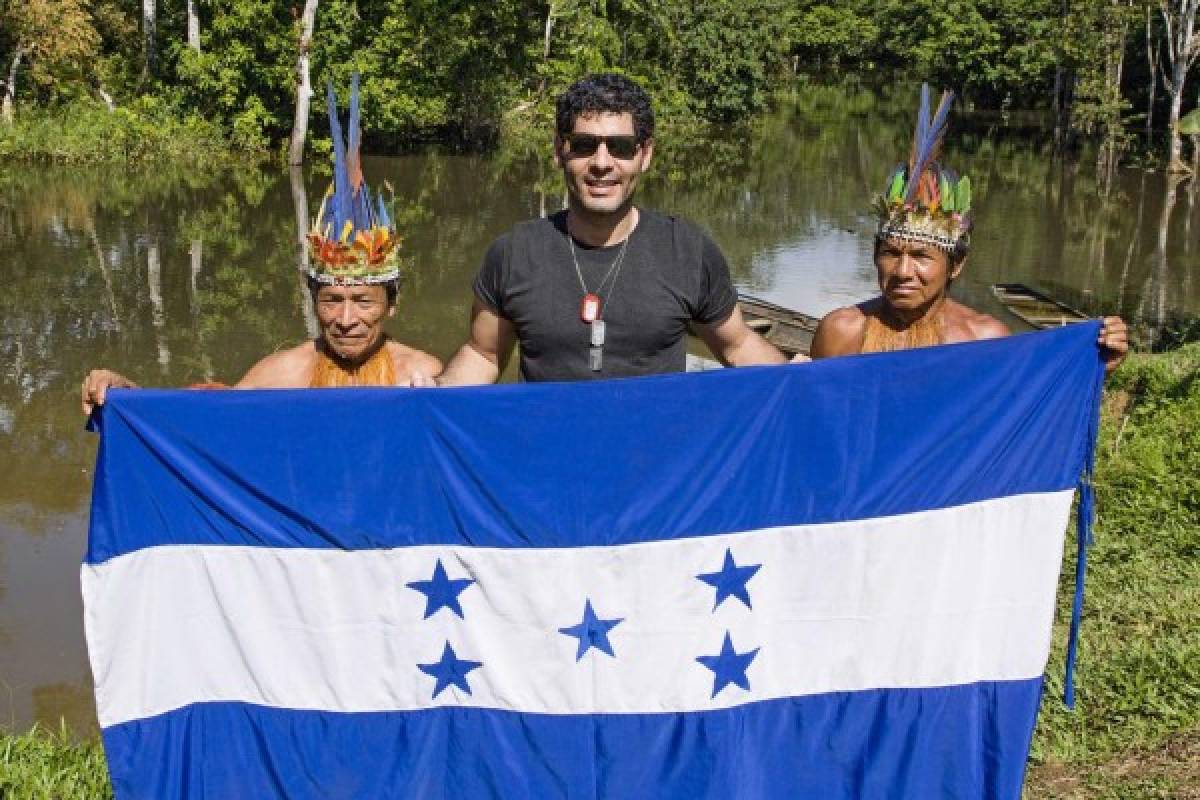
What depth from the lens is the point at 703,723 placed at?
3.41 m

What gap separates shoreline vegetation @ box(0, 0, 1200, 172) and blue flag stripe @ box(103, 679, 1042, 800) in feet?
65.6

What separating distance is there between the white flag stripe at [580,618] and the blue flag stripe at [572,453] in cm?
7

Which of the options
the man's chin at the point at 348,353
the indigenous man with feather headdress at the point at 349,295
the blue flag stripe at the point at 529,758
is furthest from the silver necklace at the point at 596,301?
the blue flag stripe at the point at 529,758

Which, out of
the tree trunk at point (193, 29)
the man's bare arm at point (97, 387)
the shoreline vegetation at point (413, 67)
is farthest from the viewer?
the tree trunk at point (193, 29)

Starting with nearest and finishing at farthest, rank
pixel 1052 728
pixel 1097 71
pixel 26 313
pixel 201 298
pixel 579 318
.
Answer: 1. pixel 579 318
2. pixel 1052 728
3. pixel 26 313
4. pixel 201 298
5. pixel 1097 71

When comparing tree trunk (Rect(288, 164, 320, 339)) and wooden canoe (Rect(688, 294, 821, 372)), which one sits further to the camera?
tree trunk (Rect(288, 164, 320, 339))

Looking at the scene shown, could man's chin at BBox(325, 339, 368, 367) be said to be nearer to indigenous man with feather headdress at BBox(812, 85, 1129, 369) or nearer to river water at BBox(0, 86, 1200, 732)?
indigenous man with feather headdress at BBox(812, 85, 1129, 369)

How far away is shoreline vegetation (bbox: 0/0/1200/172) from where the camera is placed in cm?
2531

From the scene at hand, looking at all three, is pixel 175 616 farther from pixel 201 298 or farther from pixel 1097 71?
pixel 1097 71

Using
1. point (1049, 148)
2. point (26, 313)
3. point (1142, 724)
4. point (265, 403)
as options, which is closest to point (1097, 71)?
point (1049, 148)

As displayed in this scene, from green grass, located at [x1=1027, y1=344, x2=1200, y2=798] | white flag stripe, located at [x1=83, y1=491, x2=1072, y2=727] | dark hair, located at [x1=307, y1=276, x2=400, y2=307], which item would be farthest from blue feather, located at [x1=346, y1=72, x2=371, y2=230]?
green grass, located at [x1=1027, y1=344, x2=1200, y2=798]

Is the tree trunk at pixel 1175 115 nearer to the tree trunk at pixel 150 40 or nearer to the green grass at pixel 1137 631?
the green grass at pixel 1137 631

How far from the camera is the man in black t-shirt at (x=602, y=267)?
3.40 metres

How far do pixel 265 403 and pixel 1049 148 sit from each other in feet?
118
